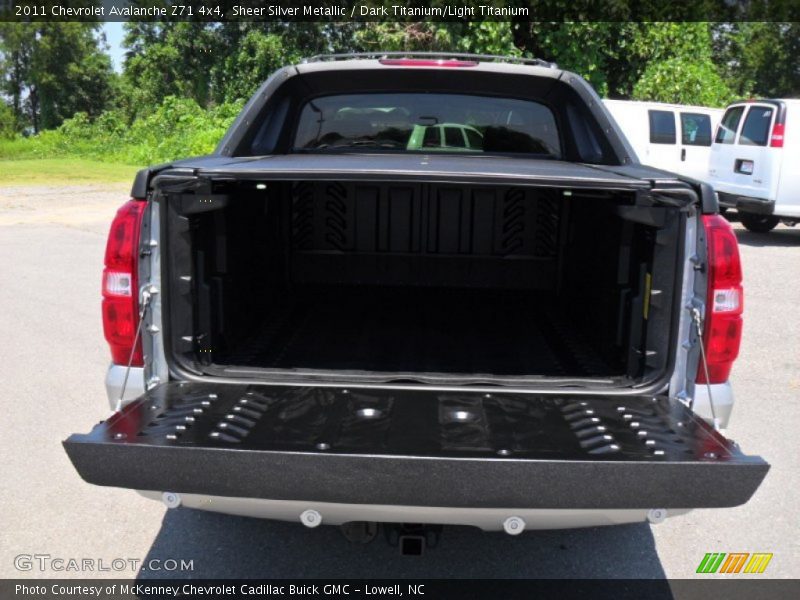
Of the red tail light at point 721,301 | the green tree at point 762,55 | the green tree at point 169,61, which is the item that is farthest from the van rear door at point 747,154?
the green tree at point 762,55

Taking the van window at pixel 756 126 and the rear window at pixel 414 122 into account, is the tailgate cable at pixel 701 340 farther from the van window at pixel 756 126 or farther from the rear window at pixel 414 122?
the van window at pixel 756 126

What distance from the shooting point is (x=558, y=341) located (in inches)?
162

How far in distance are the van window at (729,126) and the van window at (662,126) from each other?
9.17 feet

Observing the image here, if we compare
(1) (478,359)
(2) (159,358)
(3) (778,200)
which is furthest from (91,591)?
(3) (778,200)

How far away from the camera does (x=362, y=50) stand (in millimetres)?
23094

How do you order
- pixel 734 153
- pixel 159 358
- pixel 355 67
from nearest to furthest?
pixel 159 358
pixel 355 67
pixel 734 153

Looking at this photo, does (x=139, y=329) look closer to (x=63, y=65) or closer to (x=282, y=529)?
(x=282, y=529)

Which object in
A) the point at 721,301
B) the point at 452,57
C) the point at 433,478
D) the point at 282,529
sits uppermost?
the point at 452,57

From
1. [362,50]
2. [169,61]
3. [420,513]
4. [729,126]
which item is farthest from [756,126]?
[169,61]

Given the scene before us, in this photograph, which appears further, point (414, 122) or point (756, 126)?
point (756, 126)

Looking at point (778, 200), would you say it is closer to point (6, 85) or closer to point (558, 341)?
point (558, 341)

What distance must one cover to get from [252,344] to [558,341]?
1437mm

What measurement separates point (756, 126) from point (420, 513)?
1176cm

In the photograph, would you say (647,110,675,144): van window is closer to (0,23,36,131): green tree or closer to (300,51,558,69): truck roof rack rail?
(300,51,558,69): truck roof rack rail
